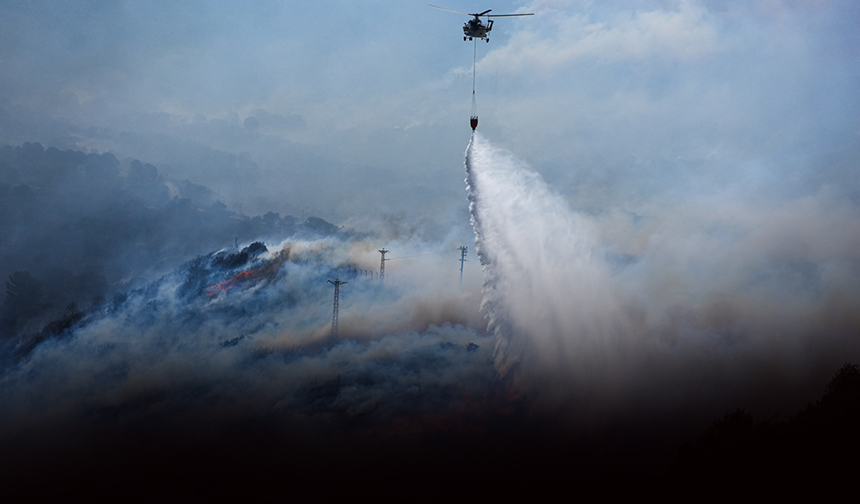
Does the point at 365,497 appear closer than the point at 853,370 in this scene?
Yes

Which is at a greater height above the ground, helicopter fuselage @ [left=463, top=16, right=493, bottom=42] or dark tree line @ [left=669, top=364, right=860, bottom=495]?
helicopter fuselage @ [left=463, top=16, right=493, bottom=42]

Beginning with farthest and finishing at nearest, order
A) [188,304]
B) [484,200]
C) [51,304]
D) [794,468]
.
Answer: [51,304] → [188,304] → [484,200] → [794,468]

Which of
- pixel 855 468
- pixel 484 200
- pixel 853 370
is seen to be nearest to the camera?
pixel 855 468

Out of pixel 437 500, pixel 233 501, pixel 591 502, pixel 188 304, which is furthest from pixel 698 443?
pixel 188 304

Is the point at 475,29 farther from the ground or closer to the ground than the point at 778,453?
farther from the ground

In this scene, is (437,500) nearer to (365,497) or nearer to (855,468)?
(365,497)

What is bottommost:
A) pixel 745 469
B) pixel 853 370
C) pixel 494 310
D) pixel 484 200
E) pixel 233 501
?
pixel 233 501

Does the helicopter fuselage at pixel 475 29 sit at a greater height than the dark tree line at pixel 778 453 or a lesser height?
greater

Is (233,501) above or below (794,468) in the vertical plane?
below

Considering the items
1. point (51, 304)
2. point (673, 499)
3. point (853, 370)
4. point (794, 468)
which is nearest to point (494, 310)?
point (673, 499)
